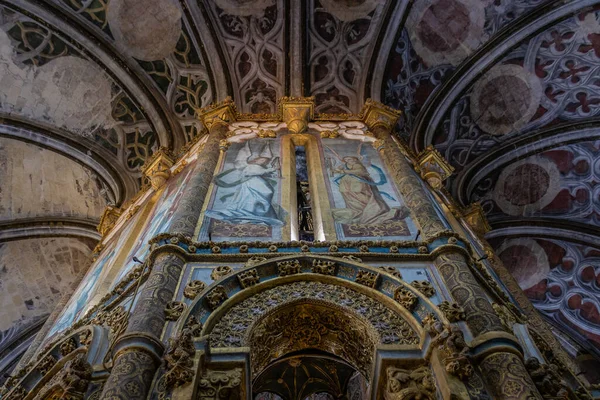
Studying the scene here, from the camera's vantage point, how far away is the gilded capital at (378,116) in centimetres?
974

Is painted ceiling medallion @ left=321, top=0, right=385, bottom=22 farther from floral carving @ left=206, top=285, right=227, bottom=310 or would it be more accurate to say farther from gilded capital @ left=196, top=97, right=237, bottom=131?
floral carving @ left=206, top=285, right=227, bottom=310

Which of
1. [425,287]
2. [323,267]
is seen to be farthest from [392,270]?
[323,267]

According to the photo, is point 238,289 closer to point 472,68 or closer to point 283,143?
point 283,143

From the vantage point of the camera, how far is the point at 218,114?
388 inches

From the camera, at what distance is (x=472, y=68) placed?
11250 mm

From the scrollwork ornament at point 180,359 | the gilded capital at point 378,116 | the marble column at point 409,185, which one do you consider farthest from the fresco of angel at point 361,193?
the scrollwork ornament at point 180,359

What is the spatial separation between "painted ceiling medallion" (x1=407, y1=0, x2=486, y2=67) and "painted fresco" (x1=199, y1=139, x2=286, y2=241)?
14.0ft

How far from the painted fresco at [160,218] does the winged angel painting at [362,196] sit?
82.6 inches

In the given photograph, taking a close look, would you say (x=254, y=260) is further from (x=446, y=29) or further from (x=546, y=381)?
(x=446, y=29)

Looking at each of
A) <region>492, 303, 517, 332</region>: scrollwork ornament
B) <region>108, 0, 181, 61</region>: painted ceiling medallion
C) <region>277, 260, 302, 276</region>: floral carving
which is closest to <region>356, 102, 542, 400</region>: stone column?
<region>492, 303, 517, 332</region>: scrollwork ornament

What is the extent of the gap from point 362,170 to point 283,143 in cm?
167

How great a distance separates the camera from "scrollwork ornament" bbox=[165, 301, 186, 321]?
464cm

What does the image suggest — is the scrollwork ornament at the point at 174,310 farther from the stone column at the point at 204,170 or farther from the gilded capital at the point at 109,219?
the gilded capital at the point at 109,219

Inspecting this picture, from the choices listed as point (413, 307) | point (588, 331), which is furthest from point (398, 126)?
point (413, 307)
